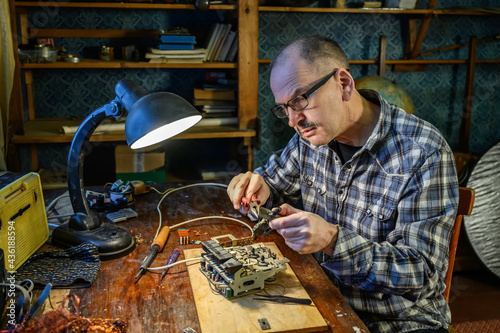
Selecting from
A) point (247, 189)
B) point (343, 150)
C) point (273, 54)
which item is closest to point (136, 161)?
point (273, 54)

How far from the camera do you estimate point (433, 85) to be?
12.4 ft

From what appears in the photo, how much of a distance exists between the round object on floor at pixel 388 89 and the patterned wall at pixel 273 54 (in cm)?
51

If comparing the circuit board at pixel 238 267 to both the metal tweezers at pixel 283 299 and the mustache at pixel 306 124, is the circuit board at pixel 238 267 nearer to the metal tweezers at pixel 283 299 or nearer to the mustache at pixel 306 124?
the metal tweezers at pixel 283 299

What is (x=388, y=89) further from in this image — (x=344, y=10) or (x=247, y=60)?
(x=247, y=60)

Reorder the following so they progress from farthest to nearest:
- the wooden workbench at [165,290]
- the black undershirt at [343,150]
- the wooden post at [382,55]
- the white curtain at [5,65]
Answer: the wooden post at [382,55], the white curtain at [5,65], the black undershirt at [343,150], the wooden workbench at [165,290]

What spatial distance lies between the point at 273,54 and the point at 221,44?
566 mm

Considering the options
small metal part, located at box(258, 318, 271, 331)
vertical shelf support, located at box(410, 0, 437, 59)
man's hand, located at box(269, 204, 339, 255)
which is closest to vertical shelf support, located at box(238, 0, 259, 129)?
vertical shelf support, located at box(410, 0, 437, 59)

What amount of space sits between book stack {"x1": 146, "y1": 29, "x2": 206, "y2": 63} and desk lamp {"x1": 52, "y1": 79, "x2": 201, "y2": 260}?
5.50ft

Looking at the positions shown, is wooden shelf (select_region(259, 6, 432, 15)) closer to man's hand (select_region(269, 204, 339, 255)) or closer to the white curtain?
the white curtain

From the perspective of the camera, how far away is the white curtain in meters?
2.63

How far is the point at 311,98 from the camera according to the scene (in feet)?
4.68

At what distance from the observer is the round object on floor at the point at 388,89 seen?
3.15 m

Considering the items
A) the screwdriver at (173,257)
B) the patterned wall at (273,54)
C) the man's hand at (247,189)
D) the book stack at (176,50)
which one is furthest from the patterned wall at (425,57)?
the screwdriver at (173,257)

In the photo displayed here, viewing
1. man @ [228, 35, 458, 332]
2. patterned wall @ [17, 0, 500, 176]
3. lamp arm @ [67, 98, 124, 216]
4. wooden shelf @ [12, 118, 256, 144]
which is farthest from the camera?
patterned wall @ [17, 0, 500, 176]
